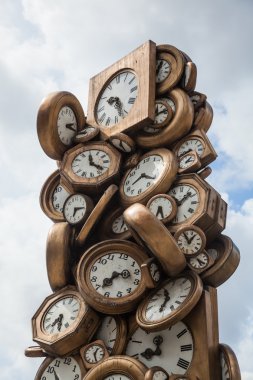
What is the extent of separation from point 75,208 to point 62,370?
41.9 inches

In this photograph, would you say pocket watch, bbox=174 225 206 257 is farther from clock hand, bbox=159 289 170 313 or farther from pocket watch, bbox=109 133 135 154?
pocket watch, bbox=109 133 135 154

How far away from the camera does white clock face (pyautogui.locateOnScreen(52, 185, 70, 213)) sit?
201 inches

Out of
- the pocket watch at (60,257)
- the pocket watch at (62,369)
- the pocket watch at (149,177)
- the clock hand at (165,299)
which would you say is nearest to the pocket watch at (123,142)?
the pocket watch at (149,177)

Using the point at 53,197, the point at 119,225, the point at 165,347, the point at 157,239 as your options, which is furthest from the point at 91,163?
the point at 165,347

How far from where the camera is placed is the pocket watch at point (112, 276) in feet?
14.4

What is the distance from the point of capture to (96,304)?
4.42 metres

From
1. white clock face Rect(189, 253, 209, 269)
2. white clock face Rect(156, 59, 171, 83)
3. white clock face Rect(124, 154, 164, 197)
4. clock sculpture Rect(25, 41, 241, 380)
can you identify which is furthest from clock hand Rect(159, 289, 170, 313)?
white clock face Rect(156, 59, 171, 83)

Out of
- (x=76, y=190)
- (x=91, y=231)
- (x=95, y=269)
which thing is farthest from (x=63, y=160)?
(x=95, y=269)

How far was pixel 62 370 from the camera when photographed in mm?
4516

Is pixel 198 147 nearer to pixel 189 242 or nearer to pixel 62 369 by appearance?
pixel 189 242

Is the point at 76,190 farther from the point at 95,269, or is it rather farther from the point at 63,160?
the point at 95,269

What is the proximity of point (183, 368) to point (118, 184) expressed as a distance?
1.39 metres

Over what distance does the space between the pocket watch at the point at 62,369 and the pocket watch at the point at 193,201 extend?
100cm

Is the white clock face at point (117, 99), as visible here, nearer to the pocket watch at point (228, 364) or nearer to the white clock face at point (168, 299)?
the white clock face at point (168, 299)
